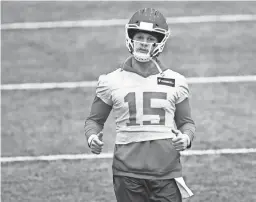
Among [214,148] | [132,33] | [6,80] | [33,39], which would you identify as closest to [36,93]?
[6,80]

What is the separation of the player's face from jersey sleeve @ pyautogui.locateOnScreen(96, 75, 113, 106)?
0.31 metres

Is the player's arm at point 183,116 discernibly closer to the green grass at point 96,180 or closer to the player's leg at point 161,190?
the player's leg at point 161,190

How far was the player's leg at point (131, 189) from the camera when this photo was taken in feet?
16.3

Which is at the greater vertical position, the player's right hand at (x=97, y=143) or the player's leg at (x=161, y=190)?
the player's right hand at (x=97, y=143)

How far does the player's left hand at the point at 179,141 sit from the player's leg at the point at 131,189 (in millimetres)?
355

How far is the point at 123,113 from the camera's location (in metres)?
5.03

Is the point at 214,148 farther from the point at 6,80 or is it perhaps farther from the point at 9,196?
the point at 6,80

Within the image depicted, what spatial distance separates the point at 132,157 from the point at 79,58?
22.4 ft

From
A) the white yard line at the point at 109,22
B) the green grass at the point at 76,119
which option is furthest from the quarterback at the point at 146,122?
the white yard line at the point at 109,22

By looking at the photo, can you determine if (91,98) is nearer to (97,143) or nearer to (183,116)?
(183,116)

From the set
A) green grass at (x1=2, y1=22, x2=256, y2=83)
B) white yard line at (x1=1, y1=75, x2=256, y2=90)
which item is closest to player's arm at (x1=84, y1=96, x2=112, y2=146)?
white yard line at (x1=1, y1=75, x2=256, y2=90)

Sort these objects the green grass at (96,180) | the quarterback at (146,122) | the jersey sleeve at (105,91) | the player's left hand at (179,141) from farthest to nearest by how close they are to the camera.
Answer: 1. the green grass at (96,180)
2. the jersey sleeve at (105,91)
3. the quarterback at (146,122)
4. the player's left hand at (179,141)

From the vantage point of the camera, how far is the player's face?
16.3 ft

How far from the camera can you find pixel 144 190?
16.4ft
